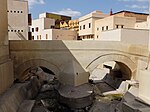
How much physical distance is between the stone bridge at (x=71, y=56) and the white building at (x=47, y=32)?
14574 mm

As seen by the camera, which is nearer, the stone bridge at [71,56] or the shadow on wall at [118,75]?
the stone bridge at [71,56]

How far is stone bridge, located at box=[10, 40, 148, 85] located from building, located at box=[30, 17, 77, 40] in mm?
14574

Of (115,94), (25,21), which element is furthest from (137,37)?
(25,21)

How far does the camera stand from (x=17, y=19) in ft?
57.4

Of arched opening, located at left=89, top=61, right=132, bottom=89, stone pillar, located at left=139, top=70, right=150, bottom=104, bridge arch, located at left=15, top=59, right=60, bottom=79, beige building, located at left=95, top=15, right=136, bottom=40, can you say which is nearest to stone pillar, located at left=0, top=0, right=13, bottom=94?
bridge arch, located at left=15, top=59, right=60, bottom=79

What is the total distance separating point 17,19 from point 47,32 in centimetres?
997

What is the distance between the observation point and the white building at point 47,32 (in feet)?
87.4

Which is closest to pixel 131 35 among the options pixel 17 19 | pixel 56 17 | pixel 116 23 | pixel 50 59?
pixel 116 23

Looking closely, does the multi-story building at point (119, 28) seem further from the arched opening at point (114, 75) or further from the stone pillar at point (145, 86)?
the stone pillar at point (145, 86)

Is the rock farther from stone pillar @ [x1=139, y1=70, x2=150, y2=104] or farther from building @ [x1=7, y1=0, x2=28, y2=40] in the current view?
stone pillar @ [x1=139, y1=70, x2=150, y2=104]

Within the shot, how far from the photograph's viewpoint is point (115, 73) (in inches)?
609

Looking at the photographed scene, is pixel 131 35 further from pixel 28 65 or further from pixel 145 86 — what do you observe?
pixel 28 65

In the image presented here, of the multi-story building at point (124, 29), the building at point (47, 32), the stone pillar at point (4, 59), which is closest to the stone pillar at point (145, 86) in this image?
the stone pillar at point (4, 59)

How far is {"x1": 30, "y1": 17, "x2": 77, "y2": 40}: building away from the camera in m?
26.6
